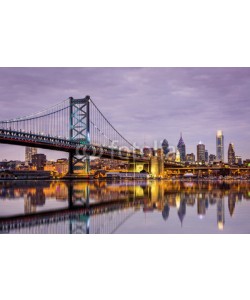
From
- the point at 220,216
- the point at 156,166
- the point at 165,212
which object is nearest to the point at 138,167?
the point at 156,166

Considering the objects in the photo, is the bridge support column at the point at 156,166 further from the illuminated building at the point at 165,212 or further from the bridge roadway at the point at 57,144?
the illuminated building at the point at 165,212

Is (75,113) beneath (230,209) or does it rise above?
above

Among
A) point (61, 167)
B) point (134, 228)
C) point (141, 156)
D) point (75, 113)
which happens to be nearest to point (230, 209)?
point (134, 228)

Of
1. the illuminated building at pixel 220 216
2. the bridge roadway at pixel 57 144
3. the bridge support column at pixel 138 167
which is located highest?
the bridge roadway at pixel 57 144

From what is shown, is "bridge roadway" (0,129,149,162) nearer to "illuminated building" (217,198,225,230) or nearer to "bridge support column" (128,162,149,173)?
"bridge support column" (128,162,149,173)

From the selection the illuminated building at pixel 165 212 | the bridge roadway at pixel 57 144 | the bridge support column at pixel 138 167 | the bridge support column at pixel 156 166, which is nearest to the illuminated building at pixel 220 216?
the illuminated building at pixel 165 212

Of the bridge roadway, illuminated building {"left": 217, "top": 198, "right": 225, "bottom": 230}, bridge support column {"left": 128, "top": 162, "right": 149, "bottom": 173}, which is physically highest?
the bridge roadway

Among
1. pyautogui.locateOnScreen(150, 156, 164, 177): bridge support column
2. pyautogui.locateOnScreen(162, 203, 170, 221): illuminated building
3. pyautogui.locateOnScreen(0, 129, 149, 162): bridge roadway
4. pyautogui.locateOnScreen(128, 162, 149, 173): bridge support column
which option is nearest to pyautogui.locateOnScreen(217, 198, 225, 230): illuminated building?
pyautogui.locateOnScreen(162, 203, 170, 221): illuminated building
